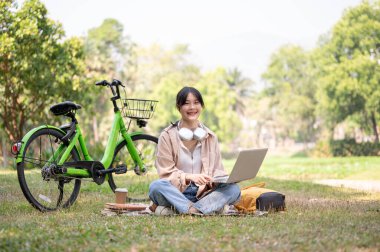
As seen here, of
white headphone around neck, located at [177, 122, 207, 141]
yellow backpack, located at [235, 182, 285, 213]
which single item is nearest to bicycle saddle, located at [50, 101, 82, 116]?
white headphone around neck, located at [177, 122, 207, 141]

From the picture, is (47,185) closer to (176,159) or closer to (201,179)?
(176,159)

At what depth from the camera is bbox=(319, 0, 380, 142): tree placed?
36.4m

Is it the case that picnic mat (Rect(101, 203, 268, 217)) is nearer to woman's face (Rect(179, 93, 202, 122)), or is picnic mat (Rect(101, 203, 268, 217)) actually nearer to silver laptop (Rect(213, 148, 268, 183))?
silver laptop (Rect(213, 148, 268, 183))

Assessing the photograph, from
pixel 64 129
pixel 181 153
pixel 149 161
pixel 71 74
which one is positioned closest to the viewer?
pixel 181 153

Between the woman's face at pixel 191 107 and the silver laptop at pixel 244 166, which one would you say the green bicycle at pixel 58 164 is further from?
the silver laptop at pixel 244 166

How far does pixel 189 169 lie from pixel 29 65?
34.9 feet

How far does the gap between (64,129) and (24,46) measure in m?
9.81

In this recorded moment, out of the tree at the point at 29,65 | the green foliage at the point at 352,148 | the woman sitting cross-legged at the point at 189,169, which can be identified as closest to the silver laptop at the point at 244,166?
the woman sitting cross-legged at the point at 189,169

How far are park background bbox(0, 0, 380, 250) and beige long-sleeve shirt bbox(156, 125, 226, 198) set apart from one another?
27.6 inches

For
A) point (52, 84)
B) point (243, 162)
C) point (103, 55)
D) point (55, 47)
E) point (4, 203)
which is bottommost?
point (4, 203)

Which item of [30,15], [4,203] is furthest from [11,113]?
[4,203]

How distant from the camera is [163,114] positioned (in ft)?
170

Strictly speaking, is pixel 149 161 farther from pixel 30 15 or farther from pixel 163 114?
pixel 163 114

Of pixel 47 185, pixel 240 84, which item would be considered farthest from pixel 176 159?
pixel 240 84
